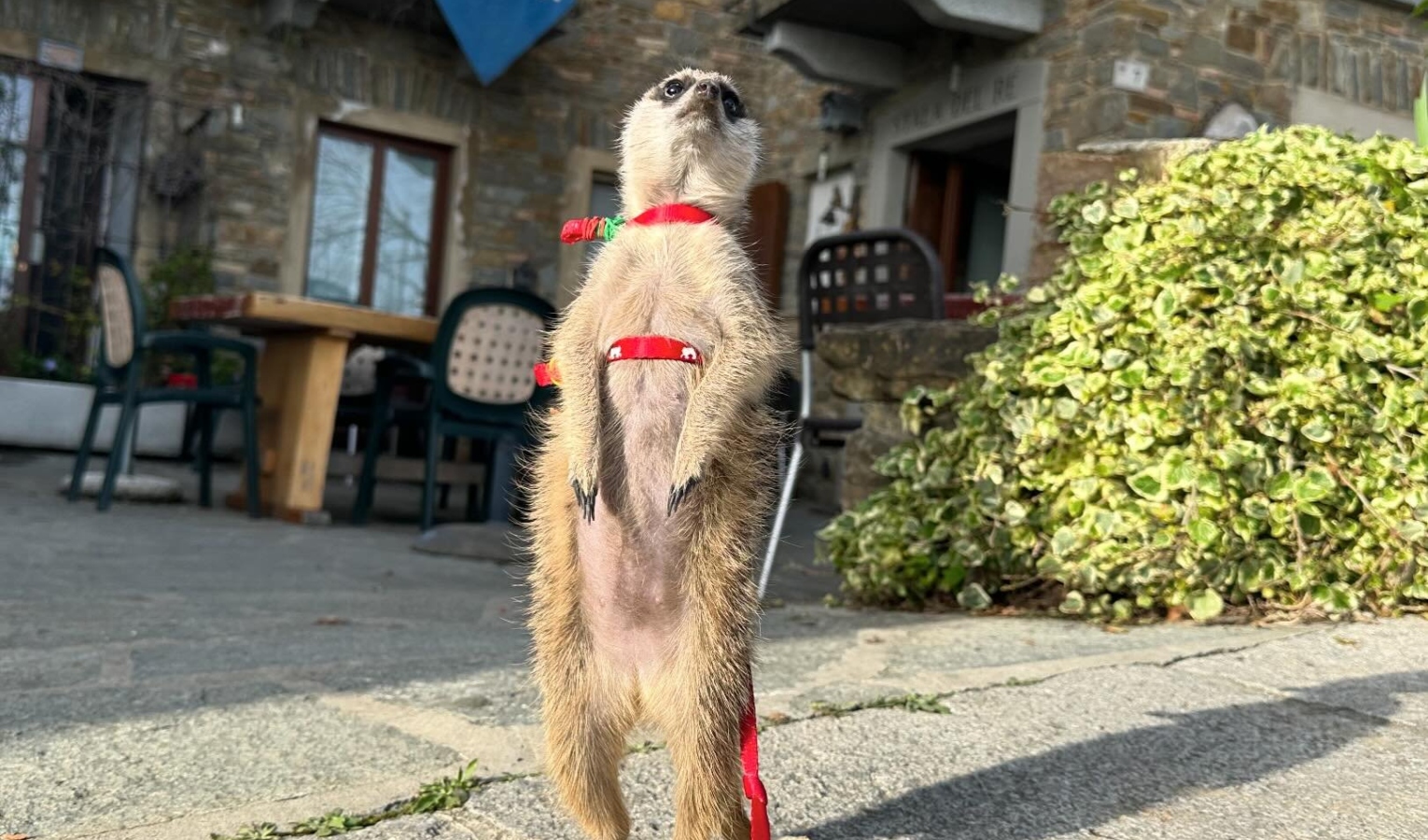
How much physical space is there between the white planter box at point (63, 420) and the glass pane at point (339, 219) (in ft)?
6.86

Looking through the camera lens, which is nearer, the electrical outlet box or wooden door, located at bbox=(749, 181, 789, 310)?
the electrical outlet box

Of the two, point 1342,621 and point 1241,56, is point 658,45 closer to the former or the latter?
point 1241,56

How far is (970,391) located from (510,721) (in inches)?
73.6

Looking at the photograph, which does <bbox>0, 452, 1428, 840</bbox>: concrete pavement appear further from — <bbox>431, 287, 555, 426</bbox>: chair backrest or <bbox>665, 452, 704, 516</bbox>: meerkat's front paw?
<bbox>431, 287, 555, 426</bbox>: chair backrest

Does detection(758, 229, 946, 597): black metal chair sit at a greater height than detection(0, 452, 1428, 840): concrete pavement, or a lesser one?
greater

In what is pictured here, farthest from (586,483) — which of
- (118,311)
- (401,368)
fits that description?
(401,368)

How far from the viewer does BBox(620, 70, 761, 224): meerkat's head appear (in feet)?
5.14

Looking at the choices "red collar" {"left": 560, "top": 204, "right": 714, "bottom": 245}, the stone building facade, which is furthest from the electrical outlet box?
"red collar" {"left": 560, "top": 204, "right": 714, "bottom": 245}

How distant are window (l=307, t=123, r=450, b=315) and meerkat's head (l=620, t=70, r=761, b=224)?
30.2ft

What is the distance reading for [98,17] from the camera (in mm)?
9016

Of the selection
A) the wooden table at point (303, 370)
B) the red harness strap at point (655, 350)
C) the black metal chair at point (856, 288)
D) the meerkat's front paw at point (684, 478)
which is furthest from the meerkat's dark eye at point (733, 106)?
the wooden table at point (303, 370)

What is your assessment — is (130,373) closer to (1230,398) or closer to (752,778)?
(1230,398)

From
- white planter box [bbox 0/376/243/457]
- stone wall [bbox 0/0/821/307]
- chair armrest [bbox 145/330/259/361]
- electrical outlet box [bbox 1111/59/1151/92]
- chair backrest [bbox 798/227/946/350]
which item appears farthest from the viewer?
stone wall [bbox 0/0/821/307]

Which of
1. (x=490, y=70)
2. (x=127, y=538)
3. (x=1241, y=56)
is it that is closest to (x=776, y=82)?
(x=490, y=70)
